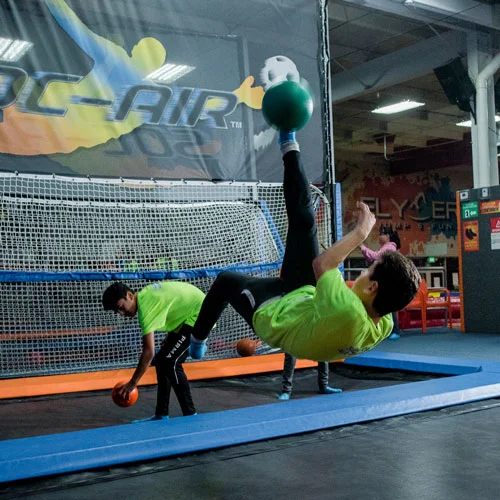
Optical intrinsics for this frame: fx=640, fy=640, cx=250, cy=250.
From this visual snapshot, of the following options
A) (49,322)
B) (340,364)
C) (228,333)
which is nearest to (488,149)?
(340,364)

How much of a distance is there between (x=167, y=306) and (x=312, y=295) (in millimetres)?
1135

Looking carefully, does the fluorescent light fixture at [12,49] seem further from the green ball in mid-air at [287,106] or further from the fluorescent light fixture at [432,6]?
the fluorescent light fixture at [432,6]

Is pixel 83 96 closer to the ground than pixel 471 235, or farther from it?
farther from it

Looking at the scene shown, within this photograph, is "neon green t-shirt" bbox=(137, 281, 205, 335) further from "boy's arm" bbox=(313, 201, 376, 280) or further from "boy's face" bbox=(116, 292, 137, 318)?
"boy's arm" bbox=(313, 201, 376, 280)

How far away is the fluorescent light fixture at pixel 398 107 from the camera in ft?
45.0

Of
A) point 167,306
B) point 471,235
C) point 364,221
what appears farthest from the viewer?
point 471,235

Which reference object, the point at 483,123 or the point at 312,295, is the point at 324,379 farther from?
Result: the point at 483,123

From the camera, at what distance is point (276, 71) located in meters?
5.73

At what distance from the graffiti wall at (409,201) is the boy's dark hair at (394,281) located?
46.9 ft

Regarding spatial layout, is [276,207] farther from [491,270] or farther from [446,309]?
[446,309]

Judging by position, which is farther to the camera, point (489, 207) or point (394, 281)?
point (489, 207)

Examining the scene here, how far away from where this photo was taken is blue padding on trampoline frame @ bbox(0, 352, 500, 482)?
101 inches

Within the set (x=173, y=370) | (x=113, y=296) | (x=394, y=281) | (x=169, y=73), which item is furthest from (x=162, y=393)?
(x=169, y=73)

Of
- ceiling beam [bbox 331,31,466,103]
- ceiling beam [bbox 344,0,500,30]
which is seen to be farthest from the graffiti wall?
ceiling beam [bbox 344,0,500,30]
